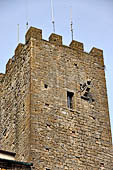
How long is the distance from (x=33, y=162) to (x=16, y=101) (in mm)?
3698

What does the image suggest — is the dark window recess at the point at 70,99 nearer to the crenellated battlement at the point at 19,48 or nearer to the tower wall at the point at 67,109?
the tower wall at the point at 67,109

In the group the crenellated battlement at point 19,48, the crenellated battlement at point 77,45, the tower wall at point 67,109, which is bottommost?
A: the tower wall at point 67,109

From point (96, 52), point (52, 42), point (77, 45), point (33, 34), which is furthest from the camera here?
point (96, 52)

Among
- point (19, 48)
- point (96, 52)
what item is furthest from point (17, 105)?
point (96, 52)

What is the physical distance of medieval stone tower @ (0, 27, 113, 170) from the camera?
70.9ft

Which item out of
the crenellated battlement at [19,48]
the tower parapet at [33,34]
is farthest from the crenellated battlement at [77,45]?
the crenellated battlement at [19,48]

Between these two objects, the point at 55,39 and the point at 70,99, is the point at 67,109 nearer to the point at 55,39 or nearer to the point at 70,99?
the point at 70,99

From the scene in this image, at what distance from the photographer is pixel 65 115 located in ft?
74.5

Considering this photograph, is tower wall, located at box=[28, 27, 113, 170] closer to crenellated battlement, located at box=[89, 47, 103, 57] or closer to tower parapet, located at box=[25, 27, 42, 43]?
crenellated battlement, located at box=[89, 47, 103, 57]

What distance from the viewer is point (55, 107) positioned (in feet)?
74.3

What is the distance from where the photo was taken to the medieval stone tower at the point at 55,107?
21.6 meters

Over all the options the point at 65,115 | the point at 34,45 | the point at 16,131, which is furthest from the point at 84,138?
the point at 34,45

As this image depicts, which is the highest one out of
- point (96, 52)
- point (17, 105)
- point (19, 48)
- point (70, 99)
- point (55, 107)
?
point (96, 52)

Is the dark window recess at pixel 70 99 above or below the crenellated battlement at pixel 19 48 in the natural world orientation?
below
